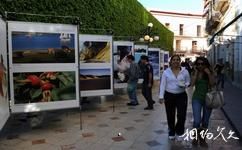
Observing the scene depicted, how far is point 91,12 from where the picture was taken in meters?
14.4

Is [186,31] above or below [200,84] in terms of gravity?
above

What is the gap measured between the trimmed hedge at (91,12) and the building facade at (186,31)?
49.7 metres

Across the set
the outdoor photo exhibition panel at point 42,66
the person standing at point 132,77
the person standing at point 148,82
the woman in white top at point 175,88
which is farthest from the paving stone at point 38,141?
the person standing at point 132,77

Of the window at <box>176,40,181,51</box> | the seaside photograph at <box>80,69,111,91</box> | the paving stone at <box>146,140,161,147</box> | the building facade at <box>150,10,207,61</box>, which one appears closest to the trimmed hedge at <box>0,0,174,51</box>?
the seaside photograph at <box>80,69,111,91</box>

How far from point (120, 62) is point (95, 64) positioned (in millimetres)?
2703

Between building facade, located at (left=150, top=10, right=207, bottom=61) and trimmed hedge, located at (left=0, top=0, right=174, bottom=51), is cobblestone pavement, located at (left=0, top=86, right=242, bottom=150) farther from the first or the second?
building facade, located at (left=150, top=10, right=207, bottom=61)

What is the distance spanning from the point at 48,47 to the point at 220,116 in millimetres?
5303

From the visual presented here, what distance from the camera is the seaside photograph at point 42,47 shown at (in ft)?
23.1

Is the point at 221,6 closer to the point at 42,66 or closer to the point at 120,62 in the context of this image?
the point at 120,62

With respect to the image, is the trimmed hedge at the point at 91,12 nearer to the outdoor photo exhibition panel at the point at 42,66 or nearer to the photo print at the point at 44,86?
the outdoor photo exhibition panel at the point at 42,66

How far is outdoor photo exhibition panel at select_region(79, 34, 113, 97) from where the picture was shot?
984 cm

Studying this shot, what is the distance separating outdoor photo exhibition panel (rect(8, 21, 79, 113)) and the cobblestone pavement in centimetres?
66

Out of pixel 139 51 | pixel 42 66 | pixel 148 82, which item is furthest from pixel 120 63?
pixel 42 66

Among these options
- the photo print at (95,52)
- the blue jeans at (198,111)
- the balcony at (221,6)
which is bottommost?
the blue jeans at (198,111)
